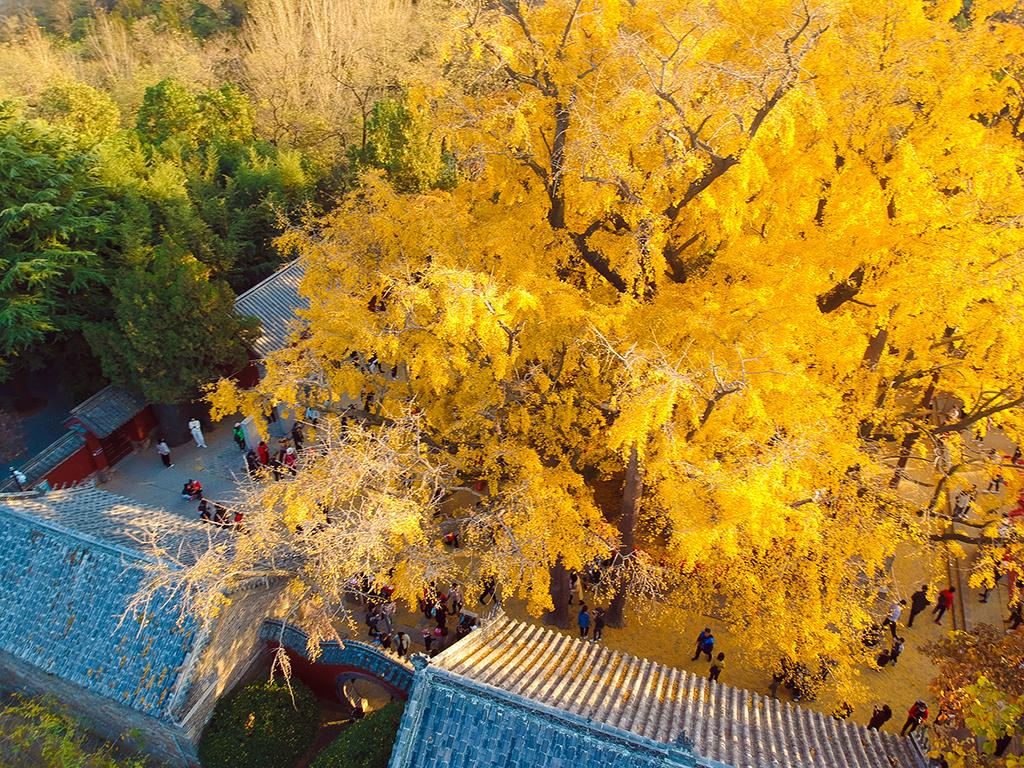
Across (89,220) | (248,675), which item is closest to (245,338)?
(89,220)

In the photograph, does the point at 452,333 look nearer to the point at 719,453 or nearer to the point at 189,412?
the point at 719,453

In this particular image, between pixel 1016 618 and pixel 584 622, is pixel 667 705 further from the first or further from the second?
pixel 1016 618

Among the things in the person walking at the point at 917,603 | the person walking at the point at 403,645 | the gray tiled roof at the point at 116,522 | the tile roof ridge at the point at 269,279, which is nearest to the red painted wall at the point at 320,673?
the person walking at the point at 403,645

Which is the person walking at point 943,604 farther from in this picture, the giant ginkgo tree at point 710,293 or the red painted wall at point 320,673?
the red painted wall at point 320,673

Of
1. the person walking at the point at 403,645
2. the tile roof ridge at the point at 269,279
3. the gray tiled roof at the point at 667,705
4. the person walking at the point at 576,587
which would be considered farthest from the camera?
the tile roof ridge at the point at 269,279

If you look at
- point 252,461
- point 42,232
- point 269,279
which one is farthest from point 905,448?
point 42,232

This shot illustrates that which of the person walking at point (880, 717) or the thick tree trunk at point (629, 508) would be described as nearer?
the person walking at point (880, 717)
